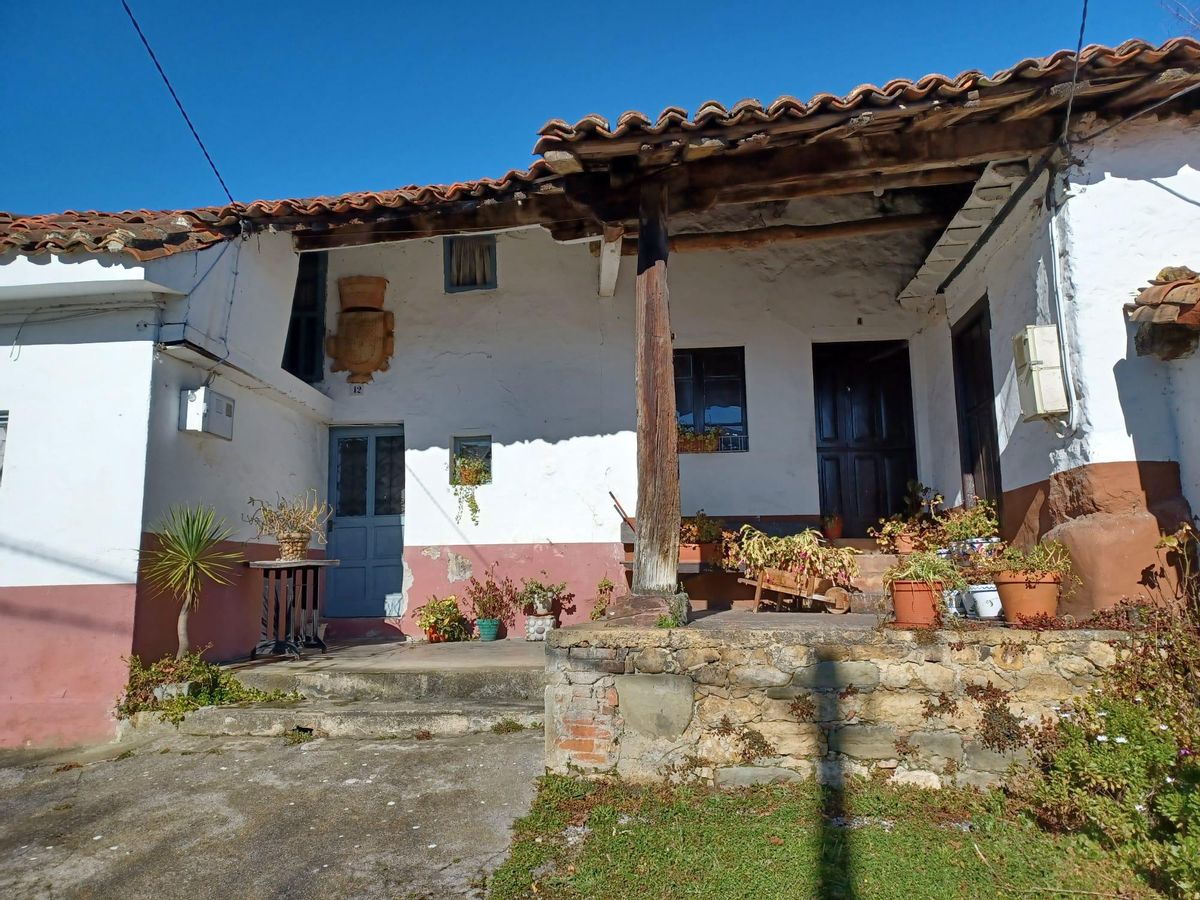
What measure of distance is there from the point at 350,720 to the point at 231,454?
9.10 ft

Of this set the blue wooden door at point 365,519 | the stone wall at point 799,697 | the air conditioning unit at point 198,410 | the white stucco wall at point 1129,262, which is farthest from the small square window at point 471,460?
the white stucco wall at point 1129,262

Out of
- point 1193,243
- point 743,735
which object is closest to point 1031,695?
point 743,735

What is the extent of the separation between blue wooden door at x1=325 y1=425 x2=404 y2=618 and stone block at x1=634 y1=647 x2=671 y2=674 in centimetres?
460

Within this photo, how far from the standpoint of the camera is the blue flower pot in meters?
7.74

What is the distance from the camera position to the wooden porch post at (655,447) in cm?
475

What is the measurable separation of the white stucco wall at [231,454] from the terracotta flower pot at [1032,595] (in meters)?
5.89

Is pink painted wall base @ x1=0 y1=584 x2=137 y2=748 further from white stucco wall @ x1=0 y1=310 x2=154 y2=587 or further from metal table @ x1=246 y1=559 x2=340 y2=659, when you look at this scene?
metal table @ x1=246 y1=559 x2=340 y2=659

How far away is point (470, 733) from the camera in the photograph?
526 centimetres

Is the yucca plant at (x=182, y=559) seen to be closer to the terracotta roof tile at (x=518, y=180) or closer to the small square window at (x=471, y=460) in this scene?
the terracotta roof tile at (x=518, y=180)

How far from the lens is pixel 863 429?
834cm

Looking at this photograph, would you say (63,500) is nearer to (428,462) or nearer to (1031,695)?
(428,462)

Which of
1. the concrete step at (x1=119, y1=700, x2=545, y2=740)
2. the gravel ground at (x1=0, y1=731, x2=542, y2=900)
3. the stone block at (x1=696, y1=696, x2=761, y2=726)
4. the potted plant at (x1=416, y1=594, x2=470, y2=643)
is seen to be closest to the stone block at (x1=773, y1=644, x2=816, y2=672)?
the stone block at (x1=696, y1=696, x2=761, y2=726)

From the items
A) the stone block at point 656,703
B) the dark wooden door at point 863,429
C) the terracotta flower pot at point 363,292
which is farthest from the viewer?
the terracotta flower pot at point 363,292

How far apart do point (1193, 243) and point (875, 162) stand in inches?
75.9
